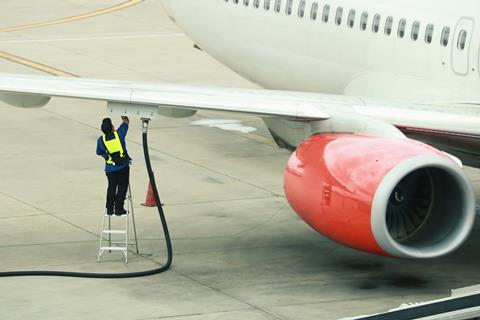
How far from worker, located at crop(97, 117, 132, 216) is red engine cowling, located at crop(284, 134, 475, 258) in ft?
8.21

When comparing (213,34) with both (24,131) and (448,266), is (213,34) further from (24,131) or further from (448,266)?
(448,266)

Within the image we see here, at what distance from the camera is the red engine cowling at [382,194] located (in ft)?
56.3

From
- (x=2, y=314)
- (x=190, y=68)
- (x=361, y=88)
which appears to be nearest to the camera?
(x=2, y=314)

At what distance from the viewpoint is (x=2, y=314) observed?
→ 17172 mm

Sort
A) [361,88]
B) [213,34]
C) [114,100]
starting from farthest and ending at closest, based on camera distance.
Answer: [213,34], [361,88], [114,100]

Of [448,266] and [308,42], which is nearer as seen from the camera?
[448,266]

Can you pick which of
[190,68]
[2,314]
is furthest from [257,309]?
[190,68]

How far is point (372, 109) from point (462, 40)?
2.43m

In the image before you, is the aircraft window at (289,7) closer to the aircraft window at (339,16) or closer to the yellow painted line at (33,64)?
the aircraft window at (339,16)

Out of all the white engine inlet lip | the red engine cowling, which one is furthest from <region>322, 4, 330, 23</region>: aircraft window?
the white engine inlet lip

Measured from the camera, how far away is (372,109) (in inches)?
744

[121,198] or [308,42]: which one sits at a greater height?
[308,42]

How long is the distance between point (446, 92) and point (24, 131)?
9813mm

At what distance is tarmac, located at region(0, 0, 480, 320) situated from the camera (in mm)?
17797
